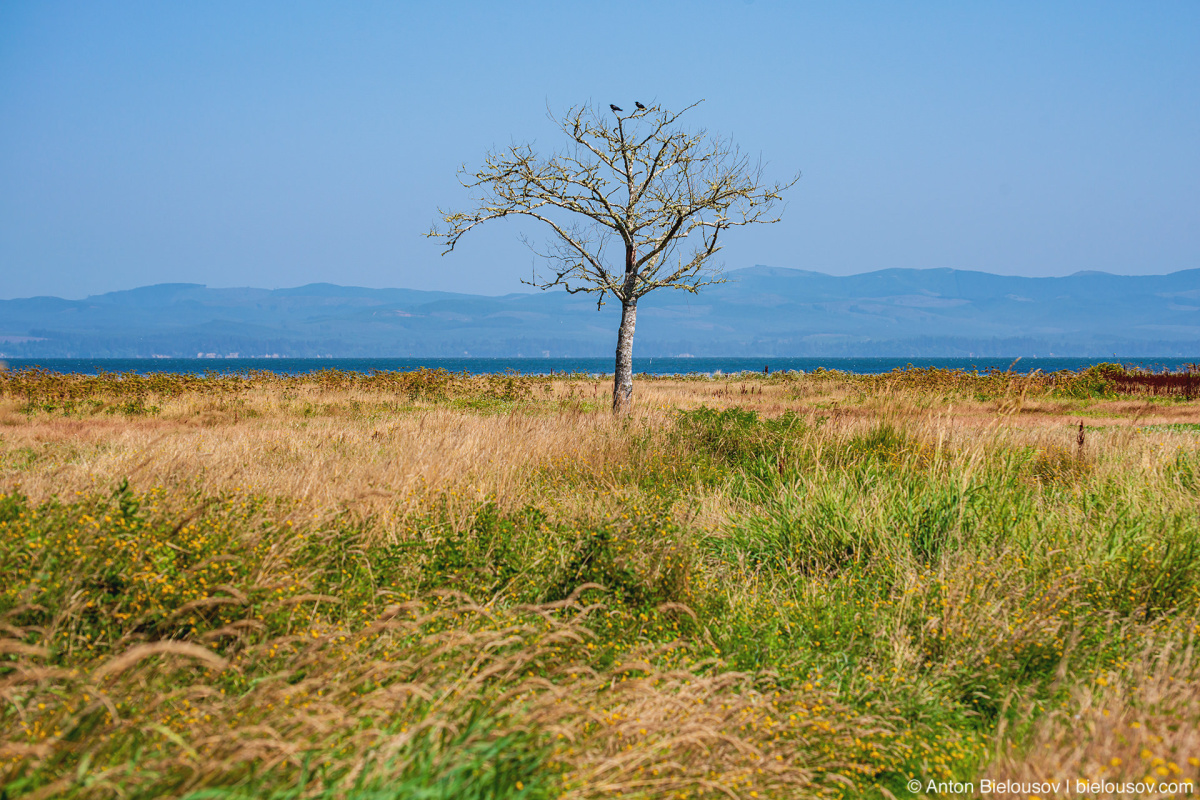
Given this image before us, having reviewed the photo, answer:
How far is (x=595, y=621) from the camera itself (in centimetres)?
455

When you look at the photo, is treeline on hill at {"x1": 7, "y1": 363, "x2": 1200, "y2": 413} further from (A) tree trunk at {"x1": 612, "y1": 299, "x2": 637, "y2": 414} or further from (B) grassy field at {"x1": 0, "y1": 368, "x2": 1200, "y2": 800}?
(B) grassy field at {"x1": 0, "y1": 368, "x2": 1200, "y2": 800}

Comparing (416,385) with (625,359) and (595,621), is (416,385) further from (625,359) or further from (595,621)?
(595,621)

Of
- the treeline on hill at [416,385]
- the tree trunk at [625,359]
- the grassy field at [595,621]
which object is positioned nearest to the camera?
the grassy field at [595,621]

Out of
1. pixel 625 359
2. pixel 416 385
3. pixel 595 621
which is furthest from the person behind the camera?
pixel 416 385

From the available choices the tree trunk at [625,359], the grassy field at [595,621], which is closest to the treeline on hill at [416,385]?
the tree trunk at [625,359]

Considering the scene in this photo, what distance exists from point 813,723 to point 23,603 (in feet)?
12.5

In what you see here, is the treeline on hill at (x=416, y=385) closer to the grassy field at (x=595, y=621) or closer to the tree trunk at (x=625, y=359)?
the tree trunk at (x=625, y=359)

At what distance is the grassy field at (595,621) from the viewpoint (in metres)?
2.55

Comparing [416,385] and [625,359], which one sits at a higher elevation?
[625,359]

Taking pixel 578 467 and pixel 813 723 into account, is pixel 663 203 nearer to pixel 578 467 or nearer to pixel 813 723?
pixel 578 467

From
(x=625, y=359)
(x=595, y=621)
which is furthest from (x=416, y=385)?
(x=595, y=621)

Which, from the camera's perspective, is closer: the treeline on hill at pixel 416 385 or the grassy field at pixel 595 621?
the grassy field at pixel 595 621

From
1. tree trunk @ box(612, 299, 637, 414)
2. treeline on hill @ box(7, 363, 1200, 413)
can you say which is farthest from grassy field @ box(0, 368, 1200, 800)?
treeline on hill @ box(7, 363, 1200, 413)

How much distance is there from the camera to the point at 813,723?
344cm
